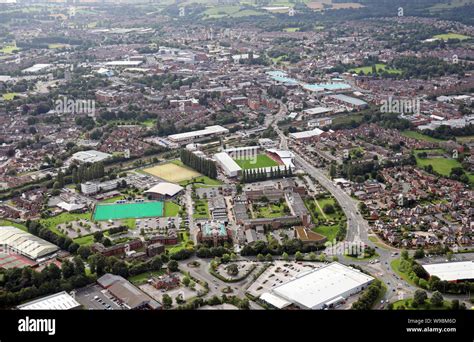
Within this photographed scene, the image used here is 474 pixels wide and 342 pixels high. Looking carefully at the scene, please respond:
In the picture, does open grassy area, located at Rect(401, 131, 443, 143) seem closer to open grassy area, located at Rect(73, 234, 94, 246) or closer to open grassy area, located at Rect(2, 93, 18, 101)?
open grassy area, located at Rect(73, 234, 94, 246)

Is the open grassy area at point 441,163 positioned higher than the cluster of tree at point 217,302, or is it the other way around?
the open grassy area at point 441,163

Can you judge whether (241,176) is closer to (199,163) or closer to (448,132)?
(199,163)

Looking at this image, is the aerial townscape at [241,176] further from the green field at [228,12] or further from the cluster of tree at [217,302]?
the green field at [228,12]

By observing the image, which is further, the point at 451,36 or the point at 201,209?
the point at 451,36

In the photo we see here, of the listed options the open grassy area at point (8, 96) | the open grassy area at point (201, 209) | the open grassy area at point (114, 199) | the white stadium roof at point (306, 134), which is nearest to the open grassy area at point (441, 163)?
the white stadium roof at point (306, 134)

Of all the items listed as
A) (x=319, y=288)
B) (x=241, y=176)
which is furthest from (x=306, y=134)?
(x=319, y=288)
